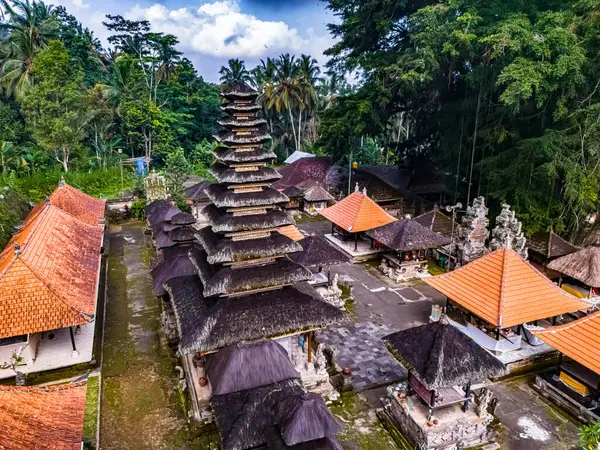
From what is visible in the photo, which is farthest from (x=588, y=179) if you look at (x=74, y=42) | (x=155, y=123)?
(x=74, y=42)

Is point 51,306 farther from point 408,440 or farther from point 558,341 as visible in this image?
point 558,341

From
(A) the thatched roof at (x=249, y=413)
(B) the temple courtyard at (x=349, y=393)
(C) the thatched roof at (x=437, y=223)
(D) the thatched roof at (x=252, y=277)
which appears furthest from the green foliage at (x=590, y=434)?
(C) the thatched roof at (x=437, y=223)

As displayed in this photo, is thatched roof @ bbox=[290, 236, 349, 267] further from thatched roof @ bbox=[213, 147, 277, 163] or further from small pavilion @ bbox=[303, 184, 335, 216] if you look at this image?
small pavilion @ bbox=[303, 184, 335, 216]

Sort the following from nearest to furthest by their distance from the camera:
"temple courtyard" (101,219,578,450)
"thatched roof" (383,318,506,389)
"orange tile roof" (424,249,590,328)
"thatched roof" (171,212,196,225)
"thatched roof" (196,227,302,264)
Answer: "thatched roof" (383,318,506,389), "temple courtyard" (101,219,578,450), "thatched roof" (196,227,302,264), "orange tile roof" (424,249,590,328), "thatched roof" (171,212,196,225)

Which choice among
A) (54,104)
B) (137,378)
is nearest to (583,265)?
(137,378)

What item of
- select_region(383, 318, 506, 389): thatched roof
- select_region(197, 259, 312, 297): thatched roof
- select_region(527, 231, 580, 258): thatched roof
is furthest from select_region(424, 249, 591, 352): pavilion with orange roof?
select_region(197, 259, 312, 297): thatched roof

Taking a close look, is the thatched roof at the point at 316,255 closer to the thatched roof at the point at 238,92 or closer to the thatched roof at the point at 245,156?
the thatched roof at the point at 245,156

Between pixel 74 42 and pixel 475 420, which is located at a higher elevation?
pixel 74 42
